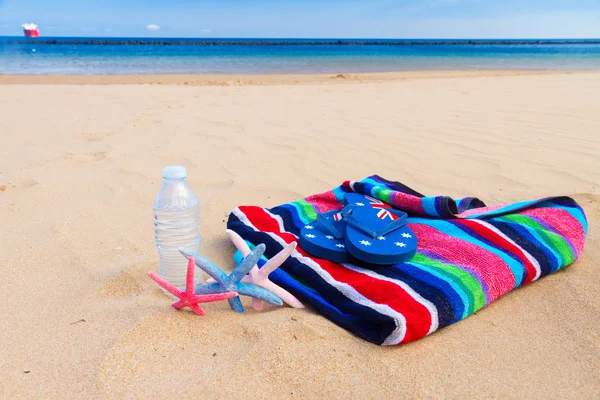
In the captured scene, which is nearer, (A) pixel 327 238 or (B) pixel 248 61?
(A) pixel 327 238

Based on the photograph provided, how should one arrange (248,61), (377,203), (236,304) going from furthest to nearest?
(248,61) → (377,203) → (236,304)

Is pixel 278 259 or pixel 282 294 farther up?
pixel 278 259

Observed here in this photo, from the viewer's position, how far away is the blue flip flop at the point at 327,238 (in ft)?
6.43

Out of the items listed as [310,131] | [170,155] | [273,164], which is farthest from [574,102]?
[170,155]

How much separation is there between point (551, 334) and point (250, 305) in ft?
3.55

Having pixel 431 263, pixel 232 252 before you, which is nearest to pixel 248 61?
pixel 232 252

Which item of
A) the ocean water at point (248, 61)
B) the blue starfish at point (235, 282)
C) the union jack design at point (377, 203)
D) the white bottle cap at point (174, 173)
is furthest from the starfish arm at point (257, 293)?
the ocean water at point (248, 61)

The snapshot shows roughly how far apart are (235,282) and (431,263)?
2.60ft

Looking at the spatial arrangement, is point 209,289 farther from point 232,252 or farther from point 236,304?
point 232,252

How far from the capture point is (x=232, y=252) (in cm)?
228

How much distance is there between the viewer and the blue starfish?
161 centimetres

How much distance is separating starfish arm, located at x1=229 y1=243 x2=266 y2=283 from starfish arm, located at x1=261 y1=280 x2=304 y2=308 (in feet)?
0.37

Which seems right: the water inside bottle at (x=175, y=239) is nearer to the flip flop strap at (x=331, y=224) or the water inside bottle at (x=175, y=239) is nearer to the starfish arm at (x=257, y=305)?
the starfish arm at (x=257, y=305)

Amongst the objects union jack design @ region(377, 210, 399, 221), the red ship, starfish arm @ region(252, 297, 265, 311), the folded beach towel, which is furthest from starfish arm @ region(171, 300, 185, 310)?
the red ship
